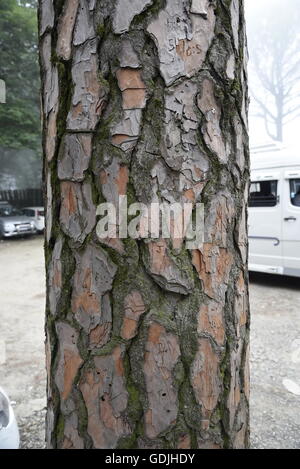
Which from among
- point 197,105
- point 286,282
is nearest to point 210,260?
point 197,105

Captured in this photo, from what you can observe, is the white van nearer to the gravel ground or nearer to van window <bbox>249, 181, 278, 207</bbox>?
van window <bbox>249, 181, 278, 207</bbox>

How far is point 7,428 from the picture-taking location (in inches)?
83.4

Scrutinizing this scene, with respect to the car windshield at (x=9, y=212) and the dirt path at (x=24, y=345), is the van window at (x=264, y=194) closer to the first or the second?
the dirt path at (x=24, y=345)

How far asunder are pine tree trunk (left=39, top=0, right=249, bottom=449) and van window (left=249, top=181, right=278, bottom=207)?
5.88m

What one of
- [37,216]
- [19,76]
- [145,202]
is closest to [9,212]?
[37,216]

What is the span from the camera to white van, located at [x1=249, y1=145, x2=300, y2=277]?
6.13 meters

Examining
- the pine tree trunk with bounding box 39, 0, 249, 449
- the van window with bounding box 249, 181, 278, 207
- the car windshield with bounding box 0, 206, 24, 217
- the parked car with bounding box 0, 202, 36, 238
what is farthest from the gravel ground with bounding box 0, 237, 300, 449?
the car windshield with bounding box 0, 206, 24, 217

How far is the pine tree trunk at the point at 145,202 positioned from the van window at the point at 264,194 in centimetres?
588

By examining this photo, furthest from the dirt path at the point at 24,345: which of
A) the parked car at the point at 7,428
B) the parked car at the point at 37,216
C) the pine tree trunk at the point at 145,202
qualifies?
the parked car at the point at 37,216

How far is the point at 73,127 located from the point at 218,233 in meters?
0.42

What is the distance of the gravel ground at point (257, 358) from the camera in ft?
9.01

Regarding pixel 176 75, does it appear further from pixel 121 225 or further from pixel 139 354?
pixel 139 354

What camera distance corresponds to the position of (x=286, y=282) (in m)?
6.91

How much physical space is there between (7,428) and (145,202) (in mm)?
1970
